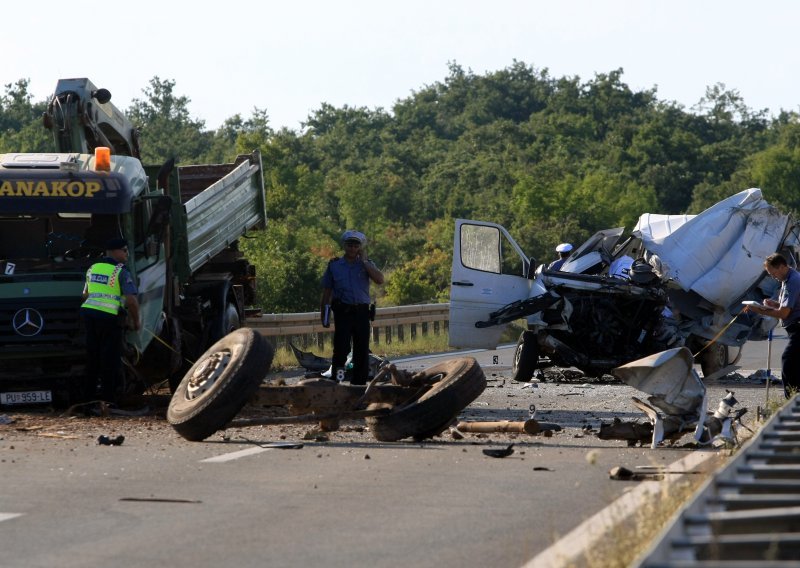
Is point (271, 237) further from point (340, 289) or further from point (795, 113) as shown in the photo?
point (795, 113)

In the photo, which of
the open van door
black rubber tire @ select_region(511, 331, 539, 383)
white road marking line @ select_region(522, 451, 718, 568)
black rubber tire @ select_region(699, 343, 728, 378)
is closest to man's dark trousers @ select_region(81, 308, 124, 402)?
the open van door

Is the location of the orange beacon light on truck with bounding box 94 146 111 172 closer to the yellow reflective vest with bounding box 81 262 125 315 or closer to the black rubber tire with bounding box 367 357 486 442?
the yellow reflective vest with bounding box 81 262 125 315

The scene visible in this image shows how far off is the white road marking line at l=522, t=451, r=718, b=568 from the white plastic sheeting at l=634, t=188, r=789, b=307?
1018cm

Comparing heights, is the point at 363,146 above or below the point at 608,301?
above

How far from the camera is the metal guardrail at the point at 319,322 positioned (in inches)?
952

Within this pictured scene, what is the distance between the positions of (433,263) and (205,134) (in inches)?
2406

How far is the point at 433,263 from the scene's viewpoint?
51.2m

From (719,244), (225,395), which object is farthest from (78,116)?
(719,244)

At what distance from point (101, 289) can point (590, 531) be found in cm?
781

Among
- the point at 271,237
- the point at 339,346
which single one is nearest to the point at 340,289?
the point at 339,346

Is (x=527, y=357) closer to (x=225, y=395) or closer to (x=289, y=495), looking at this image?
(x=225, y=395)

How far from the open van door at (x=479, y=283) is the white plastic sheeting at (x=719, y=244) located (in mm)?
1788

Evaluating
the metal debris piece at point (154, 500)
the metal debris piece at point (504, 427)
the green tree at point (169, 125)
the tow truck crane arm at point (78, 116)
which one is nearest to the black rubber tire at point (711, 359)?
the tow truck crane arm at point (78, 116)

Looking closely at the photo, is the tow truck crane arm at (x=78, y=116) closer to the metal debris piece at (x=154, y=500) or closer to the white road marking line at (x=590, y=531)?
the metal debris piece at (x=154, y=500)
